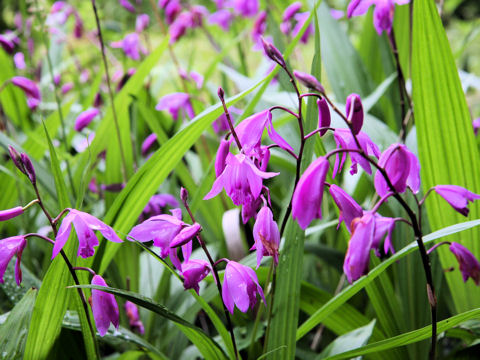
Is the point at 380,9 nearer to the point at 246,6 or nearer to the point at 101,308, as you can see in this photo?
the point at 101,308

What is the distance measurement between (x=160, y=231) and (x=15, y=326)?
0.72ft

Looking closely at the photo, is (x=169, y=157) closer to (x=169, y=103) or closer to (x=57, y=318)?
(x=57, y=318)

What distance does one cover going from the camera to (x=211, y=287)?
0.86 metres

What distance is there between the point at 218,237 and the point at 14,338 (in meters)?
0.56

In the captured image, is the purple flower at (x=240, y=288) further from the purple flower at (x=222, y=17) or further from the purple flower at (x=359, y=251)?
the purple flower at (x=222, y=17)

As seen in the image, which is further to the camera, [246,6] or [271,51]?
[246,6]

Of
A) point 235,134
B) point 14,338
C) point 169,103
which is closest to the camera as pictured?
point 235,134

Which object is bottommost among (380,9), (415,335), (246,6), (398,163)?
(415,335)

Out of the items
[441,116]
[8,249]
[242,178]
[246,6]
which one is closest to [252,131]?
[242,178]

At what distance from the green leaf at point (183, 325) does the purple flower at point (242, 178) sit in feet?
0.46

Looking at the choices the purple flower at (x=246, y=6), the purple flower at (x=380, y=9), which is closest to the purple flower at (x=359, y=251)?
the purple flower at (x=380, y=9)

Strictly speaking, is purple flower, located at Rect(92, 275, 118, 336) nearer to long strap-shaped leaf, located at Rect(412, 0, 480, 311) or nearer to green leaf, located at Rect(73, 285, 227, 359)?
green leaf, located at Rect(73, 285, 227, 359)

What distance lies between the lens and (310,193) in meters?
0.45

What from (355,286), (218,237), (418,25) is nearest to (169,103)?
(218,237)
